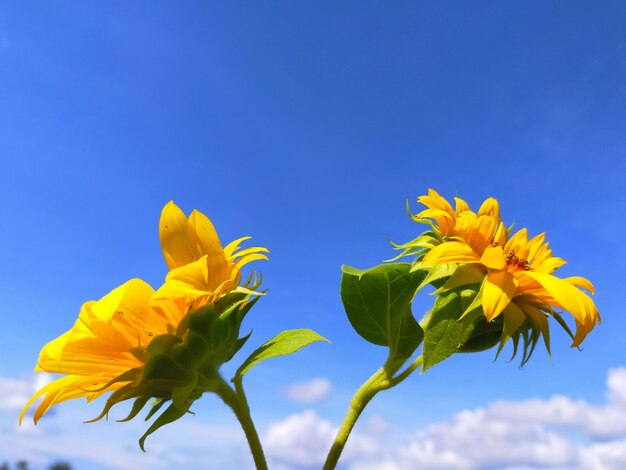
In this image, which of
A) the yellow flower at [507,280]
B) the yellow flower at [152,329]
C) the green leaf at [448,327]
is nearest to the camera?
the yellow flower at [152,329]

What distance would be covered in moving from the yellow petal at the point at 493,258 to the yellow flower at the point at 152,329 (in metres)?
1.02

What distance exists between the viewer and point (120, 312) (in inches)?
108

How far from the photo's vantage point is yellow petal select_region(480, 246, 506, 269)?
113 inches

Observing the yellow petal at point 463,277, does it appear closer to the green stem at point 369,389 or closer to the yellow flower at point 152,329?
the green stem at point 369,389

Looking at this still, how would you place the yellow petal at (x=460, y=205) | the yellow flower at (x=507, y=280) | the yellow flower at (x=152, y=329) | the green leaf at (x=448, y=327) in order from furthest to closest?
the yellow petal at (x=460, y=205) < the green leaf at (x=448, y=327) < the yellow flower at (x=507, y=280) < the yellow flower at (x=152, y=329)

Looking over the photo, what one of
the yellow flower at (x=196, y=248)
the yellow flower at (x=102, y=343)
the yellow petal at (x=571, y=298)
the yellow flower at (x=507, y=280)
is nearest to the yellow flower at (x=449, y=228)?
the yellow flower at (x=507, y=280)

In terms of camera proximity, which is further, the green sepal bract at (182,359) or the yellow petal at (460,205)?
the yellow petal at (460,205)

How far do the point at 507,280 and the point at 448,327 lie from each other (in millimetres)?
323

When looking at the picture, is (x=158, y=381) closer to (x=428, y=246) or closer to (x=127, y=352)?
(x=127, y=352)

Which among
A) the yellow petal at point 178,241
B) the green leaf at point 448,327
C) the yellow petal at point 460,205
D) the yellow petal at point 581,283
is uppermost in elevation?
the yellow petal at point 460,205

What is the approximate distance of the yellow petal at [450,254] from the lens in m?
2.89

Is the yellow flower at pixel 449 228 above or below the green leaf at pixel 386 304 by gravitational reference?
above

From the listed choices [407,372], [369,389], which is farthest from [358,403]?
[407,372]

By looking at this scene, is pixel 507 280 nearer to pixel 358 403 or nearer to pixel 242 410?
pixel 358 403
